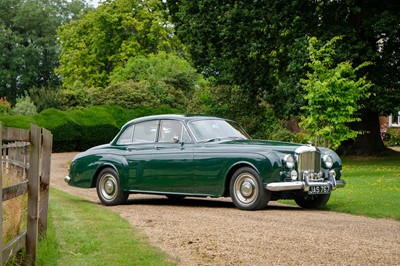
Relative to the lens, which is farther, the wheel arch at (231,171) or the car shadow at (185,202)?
the car shadow at (185,202)

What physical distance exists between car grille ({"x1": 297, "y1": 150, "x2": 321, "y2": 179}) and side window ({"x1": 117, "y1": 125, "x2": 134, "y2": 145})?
381 cm

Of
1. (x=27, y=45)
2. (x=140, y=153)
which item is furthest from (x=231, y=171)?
(x=27, y=45)

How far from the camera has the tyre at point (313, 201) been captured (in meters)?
15.1

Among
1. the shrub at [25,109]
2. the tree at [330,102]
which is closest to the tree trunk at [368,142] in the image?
the tree at [330,102]

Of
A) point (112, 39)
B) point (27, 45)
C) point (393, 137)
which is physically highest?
point (27, 45)

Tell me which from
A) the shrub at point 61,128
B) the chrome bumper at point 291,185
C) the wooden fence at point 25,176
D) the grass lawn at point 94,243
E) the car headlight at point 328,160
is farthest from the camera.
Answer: the shrub at point 61,128

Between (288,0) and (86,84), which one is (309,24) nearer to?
(288,0)

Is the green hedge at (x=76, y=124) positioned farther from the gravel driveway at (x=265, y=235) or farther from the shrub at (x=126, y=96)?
the gravel driveway at (x=265, y=235)

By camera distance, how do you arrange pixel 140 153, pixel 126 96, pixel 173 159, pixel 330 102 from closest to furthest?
pixel 173 159 < pixel 140 153 < pixel 330 102 < pixel 126 96

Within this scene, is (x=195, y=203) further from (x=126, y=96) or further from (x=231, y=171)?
(x=126, y=96)

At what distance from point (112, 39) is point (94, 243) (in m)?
61.1

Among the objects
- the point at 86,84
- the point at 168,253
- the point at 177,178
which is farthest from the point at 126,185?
the point at 86,84

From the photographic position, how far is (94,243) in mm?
10078

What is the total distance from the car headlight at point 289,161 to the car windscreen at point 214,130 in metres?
1.75
